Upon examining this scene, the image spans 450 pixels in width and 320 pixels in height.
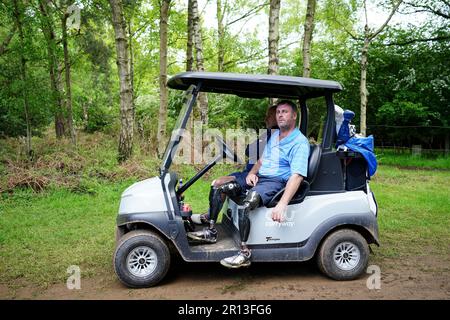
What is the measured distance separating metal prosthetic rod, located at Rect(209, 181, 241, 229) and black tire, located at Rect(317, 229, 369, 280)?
3.60 ft

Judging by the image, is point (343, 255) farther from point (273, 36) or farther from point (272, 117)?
point (273, 36)

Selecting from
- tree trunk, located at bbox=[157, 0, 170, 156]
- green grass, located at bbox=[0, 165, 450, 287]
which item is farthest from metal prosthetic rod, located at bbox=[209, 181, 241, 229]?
tree trunk, located at bbox=[157, 0, 170, 156]

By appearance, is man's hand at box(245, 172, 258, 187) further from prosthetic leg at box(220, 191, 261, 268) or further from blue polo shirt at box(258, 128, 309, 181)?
prosthetic leg at box(220, 191, 261, 268)

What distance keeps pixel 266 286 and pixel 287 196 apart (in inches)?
37.0

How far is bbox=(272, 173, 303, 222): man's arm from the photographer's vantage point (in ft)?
13.4

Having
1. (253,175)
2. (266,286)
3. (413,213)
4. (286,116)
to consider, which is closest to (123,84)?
(253,175)

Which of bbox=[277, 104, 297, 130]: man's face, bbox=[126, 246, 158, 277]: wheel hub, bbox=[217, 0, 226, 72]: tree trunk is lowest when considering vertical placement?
bbox=[126, 246, 158, 277]: wheel hub

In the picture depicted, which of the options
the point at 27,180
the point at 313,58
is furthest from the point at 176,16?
the point at 27,180

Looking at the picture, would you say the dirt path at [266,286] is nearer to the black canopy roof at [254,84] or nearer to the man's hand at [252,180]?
the man's hand at [252,180]

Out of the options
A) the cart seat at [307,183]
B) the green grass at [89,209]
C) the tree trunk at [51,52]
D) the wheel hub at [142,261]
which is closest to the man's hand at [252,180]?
the cart seat at [307,183]

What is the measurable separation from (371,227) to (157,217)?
2.26 metres

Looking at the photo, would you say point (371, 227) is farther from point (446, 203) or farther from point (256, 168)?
point (446, 203)

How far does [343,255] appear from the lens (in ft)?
14.4

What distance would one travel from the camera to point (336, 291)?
13.3 feet
